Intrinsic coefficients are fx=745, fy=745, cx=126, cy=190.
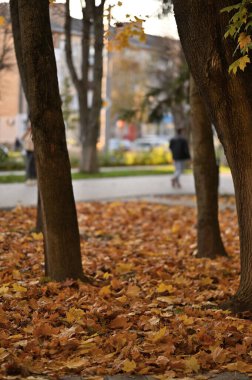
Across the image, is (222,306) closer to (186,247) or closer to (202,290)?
(202,290)

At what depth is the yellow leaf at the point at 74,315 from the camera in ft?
20.6

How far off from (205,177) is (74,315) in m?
4.84

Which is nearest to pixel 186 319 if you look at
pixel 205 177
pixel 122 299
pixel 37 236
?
pixel 122 299

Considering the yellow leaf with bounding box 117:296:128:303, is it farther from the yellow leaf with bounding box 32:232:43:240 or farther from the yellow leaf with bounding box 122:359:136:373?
the yellow leaf with bounding box 32:232:43:240

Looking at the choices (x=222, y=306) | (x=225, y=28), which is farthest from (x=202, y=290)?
(x=225, y=28)

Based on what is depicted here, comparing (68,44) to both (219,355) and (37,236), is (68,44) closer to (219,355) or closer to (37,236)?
(37,236)

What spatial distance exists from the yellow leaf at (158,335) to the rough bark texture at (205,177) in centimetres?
511

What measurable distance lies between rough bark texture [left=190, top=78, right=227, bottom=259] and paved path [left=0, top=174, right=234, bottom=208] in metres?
6.32

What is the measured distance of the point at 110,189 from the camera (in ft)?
72.1

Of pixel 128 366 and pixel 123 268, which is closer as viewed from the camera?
pixel 128 366

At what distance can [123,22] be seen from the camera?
10.0 metres

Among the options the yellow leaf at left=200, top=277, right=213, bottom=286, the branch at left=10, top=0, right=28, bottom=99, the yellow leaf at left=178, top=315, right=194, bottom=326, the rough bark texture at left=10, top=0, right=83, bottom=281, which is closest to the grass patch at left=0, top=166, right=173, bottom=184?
the branch at left=10, top=0, right=28, bottom=99

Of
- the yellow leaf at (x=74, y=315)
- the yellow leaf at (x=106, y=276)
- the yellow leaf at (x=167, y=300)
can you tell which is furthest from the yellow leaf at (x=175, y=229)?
the yellow leaf at (x=74, y=315)

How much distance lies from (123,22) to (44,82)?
2800 millimetres
